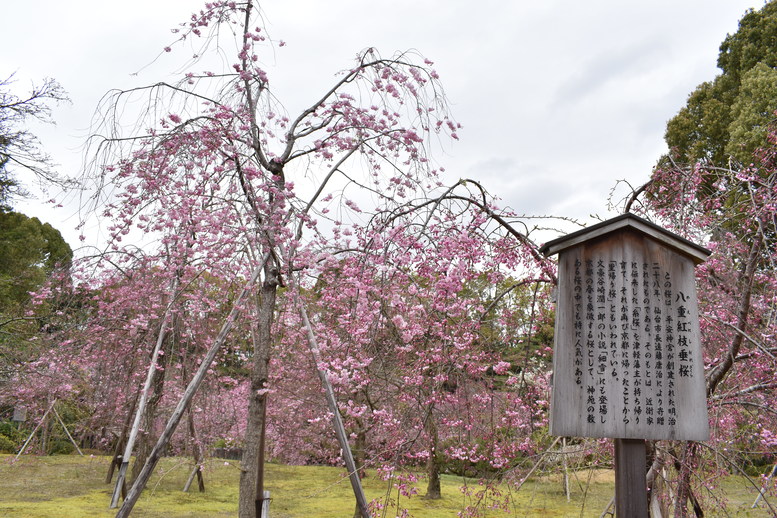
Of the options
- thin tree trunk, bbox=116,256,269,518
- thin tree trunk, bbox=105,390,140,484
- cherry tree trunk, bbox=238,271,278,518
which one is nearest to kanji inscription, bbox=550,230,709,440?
thin tree trunk, bbox=116,256,269,518

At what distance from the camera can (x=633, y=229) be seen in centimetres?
404

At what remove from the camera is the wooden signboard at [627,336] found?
371 centimetres

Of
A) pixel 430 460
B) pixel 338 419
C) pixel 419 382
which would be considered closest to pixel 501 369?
pixel 419 382

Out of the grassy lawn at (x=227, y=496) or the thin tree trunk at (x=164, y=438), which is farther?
the grassy lawn at (x=227, y=496)

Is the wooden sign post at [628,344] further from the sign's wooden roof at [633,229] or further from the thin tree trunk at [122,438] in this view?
the thin tree trunk at [122,438]

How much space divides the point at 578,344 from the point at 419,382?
1.51 meters

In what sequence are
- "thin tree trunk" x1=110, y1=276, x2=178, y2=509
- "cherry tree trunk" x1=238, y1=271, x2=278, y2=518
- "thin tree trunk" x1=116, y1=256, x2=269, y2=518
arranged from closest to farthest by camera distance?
1. "thin tree trunk" x1=116, y1=256, x2=269, y2=518
2. "cherry tree trunk" x1=238, y1=271, x2=278, y2=518
3. "thin tree trunk" x1=110, y1=276, x2=178, y2=509

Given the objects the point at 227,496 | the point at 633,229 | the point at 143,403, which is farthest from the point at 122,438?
the point at 633,229

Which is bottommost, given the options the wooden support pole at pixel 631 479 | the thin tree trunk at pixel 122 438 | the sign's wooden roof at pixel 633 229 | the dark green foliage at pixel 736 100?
the thin tree trunk at pixel 122 438

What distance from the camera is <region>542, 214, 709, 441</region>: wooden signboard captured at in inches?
146

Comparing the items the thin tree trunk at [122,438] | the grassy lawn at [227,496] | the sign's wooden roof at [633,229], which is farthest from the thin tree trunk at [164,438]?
the thin tree trunk at [122,438]

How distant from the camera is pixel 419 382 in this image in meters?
4.82

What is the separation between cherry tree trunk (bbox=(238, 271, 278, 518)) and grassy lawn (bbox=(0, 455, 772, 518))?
1362mm

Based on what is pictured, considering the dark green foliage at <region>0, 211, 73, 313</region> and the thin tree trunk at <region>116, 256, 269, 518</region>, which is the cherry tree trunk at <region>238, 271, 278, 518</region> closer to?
the thin tree trunk at <region>116, 256, 269, 518</region>
